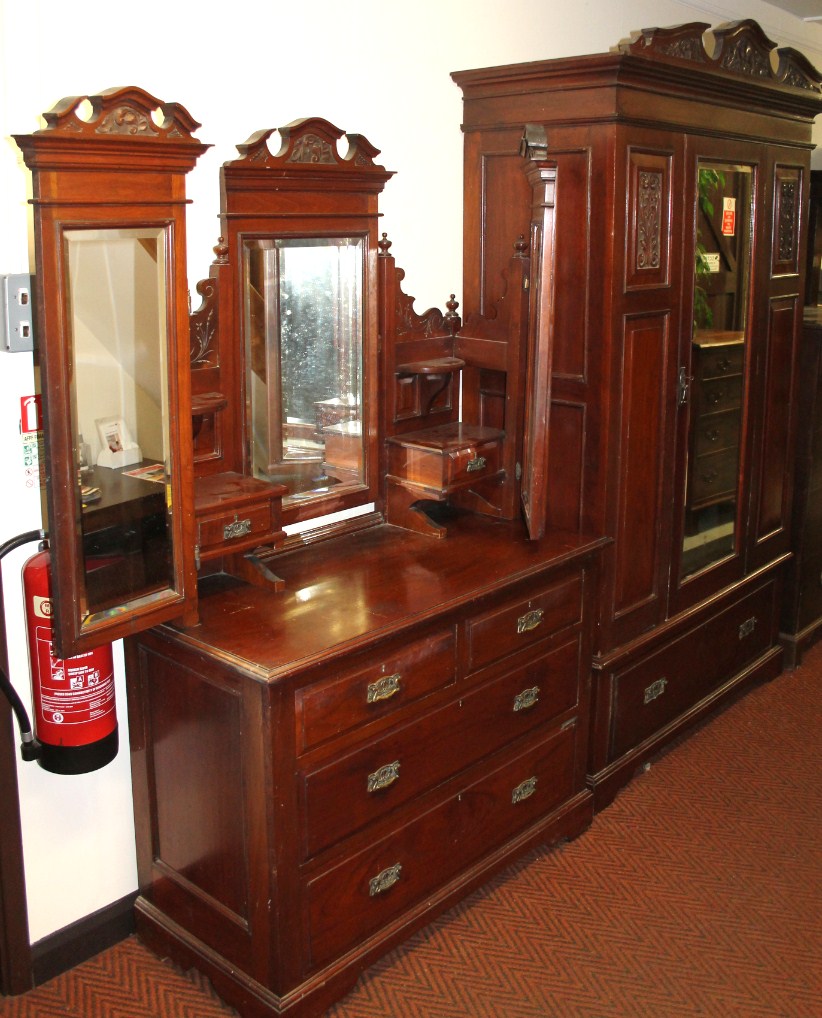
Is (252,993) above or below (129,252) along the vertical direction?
below

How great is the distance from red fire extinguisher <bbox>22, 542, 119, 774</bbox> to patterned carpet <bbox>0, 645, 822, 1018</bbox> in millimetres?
577

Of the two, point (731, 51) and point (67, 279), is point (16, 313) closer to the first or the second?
point (67, 279)

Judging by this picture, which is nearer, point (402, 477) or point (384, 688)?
point (384, 688)

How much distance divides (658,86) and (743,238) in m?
0.73

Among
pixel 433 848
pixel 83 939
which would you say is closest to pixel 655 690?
pixel 433 848

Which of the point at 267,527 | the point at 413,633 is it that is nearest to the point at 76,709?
the point at 267,527

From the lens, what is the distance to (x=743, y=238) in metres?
3.37

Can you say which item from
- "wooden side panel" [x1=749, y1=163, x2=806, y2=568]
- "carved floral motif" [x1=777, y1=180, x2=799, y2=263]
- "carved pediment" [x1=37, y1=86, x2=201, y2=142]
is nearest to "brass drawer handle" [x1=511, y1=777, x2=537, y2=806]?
"wooden side panel" [x1=749, y1=163, x2=806, y2=568]

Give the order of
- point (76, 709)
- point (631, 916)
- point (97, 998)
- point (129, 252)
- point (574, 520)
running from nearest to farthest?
point (129, 252)
point (76, 709)
point (97, 998)
point (631, 916)
point (574, 520)

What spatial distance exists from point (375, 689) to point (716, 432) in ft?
5.54

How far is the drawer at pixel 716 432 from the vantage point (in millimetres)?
3359

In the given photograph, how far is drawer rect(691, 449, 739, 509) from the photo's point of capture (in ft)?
11.2

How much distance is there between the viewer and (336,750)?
2.22m

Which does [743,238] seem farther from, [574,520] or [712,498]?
[574,520]
